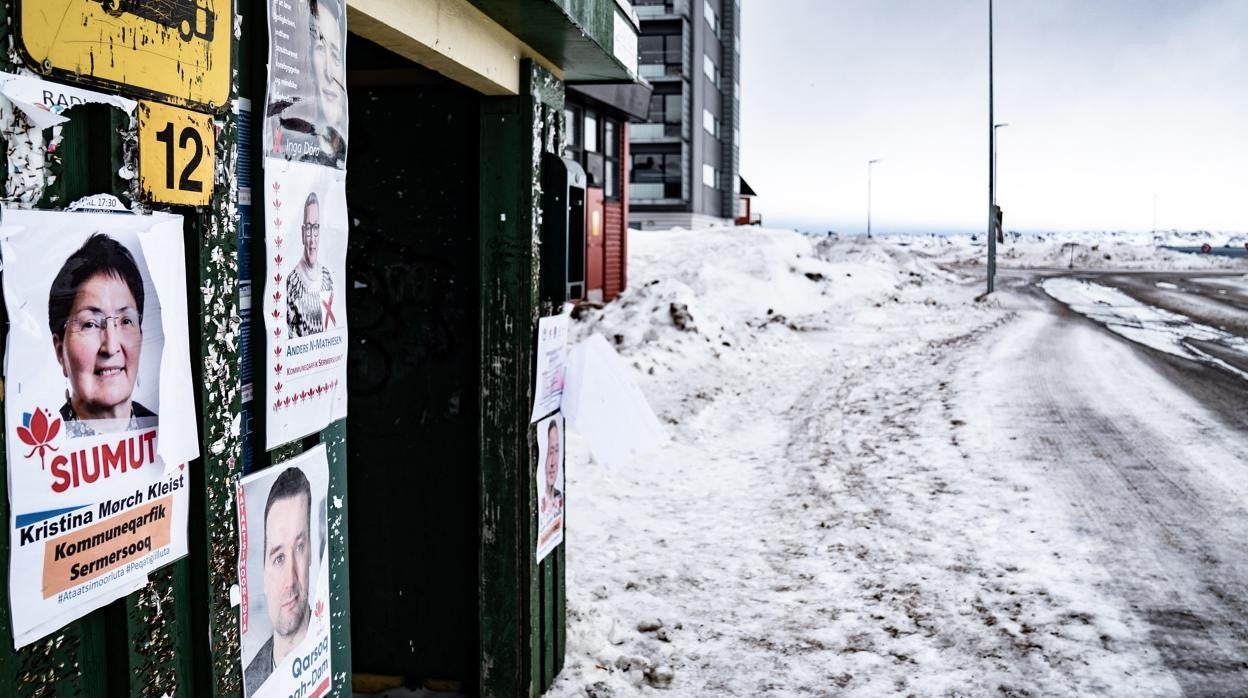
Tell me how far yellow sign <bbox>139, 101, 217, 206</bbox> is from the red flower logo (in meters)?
0.46

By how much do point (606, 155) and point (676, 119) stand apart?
76.9ft

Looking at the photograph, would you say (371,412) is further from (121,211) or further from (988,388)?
(988,388)

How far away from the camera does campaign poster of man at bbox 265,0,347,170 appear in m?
2.28

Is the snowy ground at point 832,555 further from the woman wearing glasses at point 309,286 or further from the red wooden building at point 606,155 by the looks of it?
the red wooden building at point 606,155

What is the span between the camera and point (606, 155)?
69.5ft

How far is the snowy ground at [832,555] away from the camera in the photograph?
478 centimetres

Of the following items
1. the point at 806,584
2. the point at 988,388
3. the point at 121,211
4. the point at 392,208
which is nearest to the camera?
the point at 121,211

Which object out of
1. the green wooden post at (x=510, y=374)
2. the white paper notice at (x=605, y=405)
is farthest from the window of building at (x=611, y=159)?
the green wooden post at (x=510, y=374)

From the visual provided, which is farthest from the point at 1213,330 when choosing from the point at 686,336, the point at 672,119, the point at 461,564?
the point at 672,119

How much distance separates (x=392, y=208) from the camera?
14.6 feet

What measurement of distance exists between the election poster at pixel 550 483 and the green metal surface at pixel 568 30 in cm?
166

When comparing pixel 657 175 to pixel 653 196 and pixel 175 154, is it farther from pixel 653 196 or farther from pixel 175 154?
pixel 175 154

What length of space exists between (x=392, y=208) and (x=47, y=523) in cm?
300

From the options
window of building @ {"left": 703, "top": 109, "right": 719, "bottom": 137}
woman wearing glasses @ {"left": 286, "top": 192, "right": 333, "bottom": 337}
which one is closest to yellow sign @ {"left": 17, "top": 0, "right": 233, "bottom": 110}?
woman wearing glasses @ {"left": 286, "top": 192, "right": 333, "bottom": 337}
